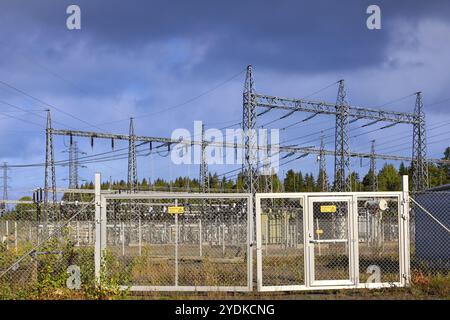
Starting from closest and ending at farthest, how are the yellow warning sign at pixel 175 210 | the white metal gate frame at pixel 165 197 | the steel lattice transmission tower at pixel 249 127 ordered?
the white metal gate frame at pixel 165 197, the yellow warning sign at pixel 175 210, the steel lattice transmission tower at pixel 249 127

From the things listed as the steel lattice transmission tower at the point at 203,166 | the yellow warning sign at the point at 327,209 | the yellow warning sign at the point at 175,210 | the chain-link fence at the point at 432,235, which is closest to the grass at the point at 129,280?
the yellow warning sign at the point at 175,210

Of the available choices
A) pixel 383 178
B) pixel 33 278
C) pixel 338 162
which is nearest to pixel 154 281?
pixel 33 278

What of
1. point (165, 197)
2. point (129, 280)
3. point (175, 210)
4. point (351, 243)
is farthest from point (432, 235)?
point (129, 280)

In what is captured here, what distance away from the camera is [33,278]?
11.7 m

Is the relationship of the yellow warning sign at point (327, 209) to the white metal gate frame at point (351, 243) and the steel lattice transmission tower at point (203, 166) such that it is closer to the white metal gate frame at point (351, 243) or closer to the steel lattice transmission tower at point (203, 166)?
the white metal gate frame at point (351, 243)

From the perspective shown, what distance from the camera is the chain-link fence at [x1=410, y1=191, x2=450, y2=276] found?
1636cm

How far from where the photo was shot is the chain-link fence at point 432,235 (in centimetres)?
1636

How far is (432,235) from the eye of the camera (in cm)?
1753

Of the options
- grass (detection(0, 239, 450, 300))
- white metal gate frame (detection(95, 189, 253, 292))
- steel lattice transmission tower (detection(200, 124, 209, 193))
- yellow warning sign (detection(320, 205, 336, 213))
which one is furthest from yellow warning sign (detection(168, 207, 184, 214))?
steel lattice transmission tower (detection(200, 124, 209, 193))

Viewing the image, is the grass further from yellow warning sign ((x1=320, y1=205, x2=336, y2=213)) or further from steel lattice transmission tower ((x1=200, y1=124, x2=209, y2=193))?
steel lattice transmission tower ((x1=200, y1=124, x2=209, y2=193))

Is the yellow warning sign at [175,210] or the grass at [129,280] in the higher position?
the yellow warning sign at [175,210]

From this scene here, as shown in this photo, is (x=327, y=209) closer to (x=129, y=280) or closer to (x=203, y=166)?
(x=129, y=280)
